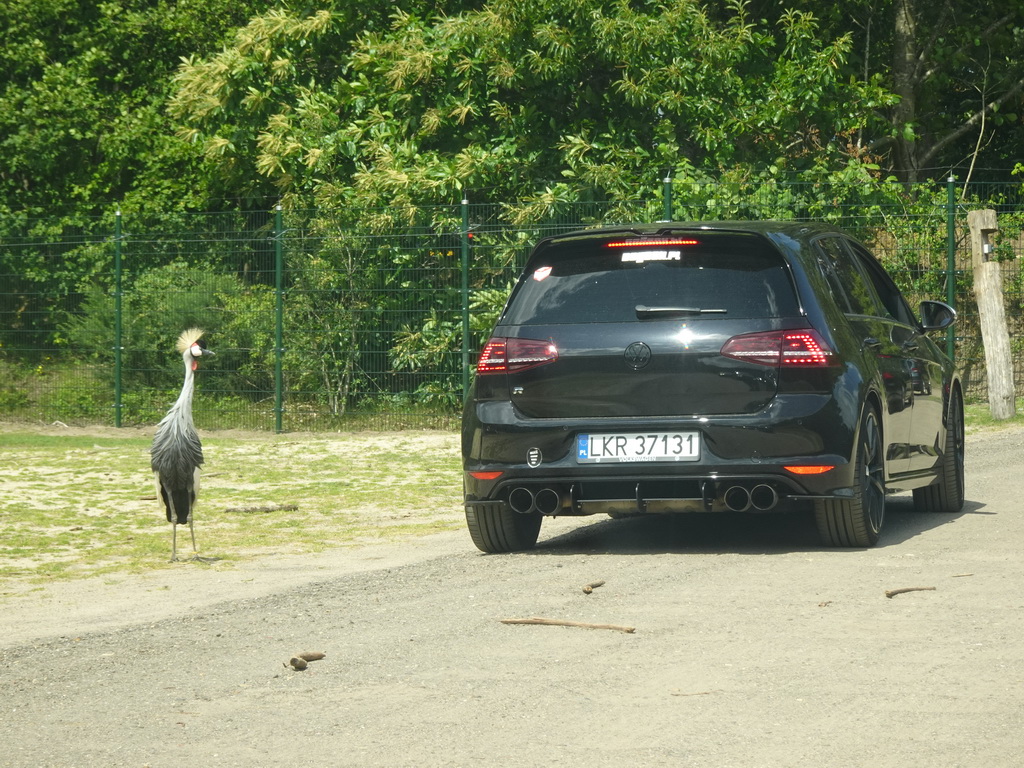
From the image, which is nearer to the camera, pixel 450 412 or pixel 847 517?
pixel 847 517

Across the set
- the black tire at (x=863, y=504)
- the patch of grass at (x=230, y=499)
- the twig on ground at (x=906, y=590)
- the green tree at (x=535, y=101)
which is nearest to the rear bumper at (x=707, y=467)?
the black tire at (x=863, y=504)

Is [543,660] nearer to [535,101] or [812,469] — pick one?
[812,469]

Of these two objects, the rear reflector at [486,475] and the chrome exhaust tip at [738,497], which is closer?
the chrome exhaust tip at [738,497]

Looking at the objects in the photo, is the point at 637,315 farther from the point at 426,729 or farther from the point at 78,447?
the point at 78,447

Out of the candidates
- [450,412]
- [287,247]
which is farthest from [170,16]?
[450,412]

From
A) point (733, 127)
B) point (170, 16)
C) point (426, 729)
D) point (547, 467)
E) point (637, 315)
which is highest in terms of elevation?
point (170, 16)

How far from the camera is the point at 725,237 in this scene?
338 inches

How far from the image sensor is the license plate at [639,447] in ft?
27.2

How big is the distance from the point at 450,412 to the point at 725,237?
10.1 meters

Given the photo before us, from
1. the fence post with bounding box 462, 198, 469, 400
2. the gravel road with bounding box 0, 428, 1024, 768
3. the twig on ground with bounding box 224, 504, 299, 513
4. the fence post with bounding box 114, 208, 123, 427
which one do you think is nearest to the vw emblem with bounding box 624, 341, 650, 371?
the gravel road with bounding box 0, 428, 1024, 768

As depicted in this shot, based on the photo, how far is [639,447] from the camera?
8.36 m

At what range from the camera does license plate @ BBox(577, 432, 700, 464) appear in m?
8.30

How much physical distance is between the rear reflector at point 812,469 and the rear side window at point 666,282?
0.81 m

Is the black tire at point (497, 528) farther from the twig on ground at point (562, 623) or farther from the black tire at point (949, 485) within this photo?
the black tire at point (949, 485)
